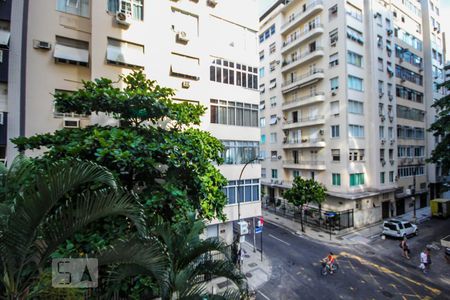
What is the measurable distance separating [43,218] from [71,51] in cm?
1111

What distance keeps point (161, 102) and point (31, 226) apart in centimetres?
523

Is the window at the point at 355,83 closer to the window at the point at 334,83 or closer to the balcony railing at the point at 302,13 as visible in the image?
the window at the point at 334,83

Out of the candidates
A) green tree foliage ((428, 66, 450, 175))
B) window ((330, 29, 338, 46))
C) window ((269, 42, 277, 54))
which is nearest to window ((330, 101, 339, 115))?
window ((330, 29, 338, 46))

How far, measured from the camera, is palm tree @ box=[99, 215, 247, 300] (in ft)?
13.3

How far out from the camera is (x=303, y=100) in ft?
91.7

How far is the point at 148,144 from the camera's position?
6852mm

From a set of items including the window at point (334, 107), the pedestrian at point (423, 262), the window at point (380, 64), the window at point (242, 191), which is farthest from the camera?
the window at point (380, 64)

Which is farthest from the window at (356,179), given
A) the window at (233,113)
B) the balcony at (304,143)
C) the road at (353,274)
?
the window at (233,113)

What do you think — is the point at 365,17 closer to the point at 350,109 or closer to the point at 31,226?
the point at 350,109

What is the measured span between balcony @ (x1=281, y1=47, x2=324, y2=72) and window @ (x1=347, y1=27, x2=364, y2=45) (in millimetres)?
3072

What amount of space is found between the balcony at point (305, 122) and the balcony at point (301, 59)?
715 cm

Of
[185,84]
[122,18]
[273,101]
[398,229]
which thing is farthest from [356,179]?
[122,18]

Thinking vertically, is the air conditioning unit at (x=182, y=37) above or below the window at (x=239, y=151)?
above

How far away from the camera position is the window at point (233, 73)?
1522 cm
